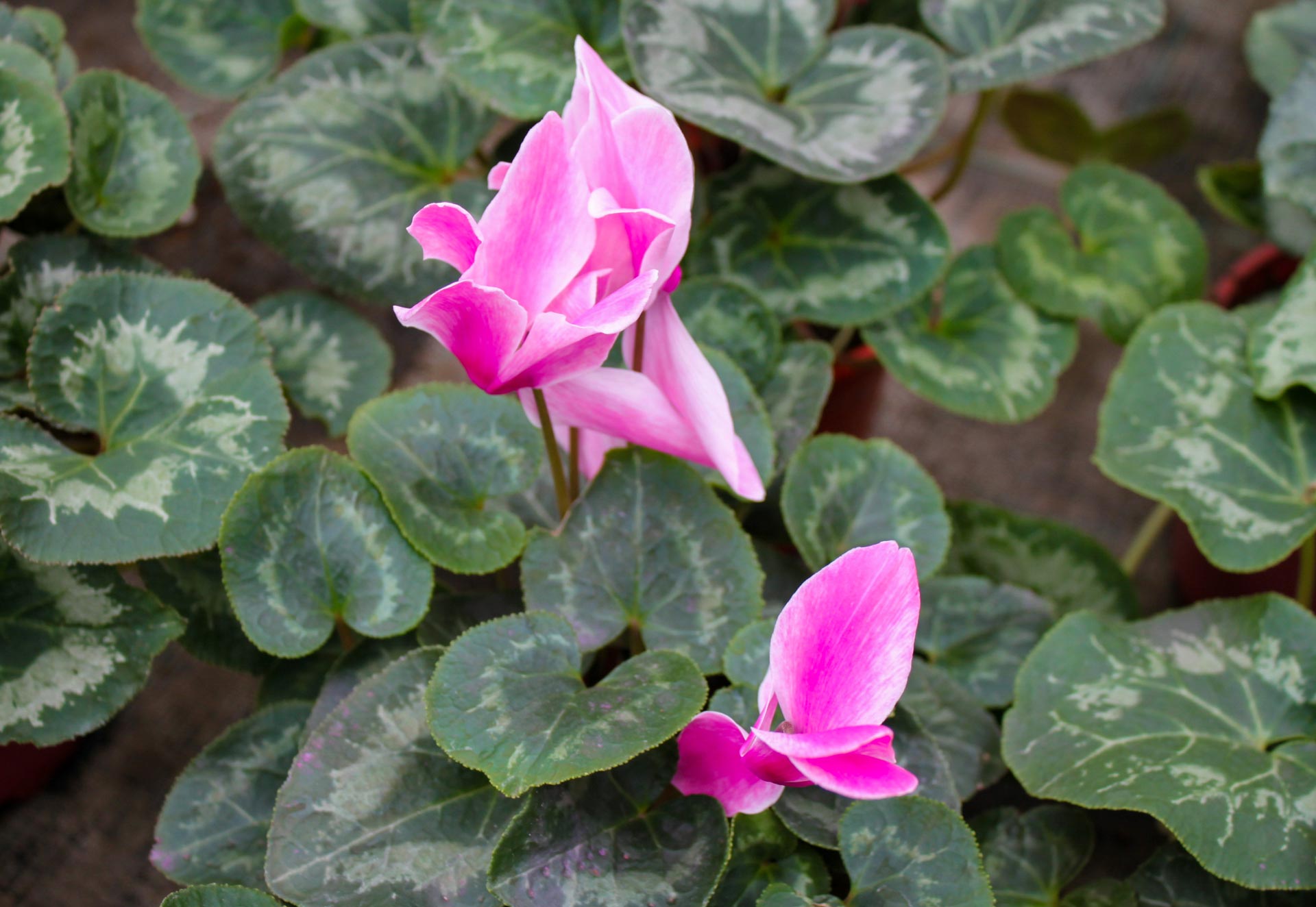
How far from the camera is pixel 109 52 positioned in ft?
4.73

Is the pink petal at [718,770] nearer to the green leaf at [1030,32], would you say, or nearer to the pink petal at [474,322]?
the pink petal at [474,322]

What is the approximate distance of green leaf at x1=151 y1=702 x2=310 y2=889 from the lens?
0.67 meters

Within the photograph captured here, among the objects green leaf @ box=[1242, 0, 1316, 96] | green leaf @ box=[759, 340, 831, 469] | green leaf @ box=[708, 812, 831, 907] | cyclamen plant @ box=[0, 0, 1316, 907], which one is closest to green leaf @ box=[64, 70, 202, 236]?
cyclamen plant @ box=[0, 0, 1316, 907]

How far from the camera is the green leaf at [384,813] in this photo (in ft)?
1.87

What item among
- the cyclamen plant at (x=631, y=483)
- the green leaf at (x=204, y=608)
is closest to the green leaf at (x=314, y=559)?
the cyclamen plant at (x=631, y=483)

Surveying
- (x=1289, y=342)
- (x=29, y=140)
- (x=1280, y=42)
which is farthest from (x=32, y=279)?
(x=1280, y=42)

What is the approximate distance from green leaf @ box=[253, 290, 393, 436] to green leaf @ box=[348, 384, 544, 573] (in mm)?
215

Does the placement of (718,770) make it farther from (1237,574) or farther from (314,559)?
(1237,574)

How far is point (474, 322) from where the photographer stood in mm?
484

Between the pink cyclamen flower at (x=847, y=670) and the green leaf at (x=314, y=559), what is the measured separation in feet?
0.94

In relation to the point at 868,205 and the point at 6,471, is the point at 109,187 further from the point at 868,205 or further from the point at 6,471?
the point at 868,205

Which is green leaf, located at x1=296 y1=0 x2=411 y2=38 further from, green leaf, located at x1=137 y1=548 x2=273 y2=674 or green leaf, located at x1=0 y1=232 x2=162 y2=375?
green leaf, located at x1=137 y1=548 x2=273 y2=674

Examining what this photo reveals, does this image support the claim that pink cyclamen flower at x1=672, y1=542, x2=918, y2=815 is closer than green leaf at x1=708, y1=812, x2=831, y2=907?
Yes

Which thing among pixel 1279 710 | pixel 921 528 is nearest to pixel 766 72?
pixel 921 528
